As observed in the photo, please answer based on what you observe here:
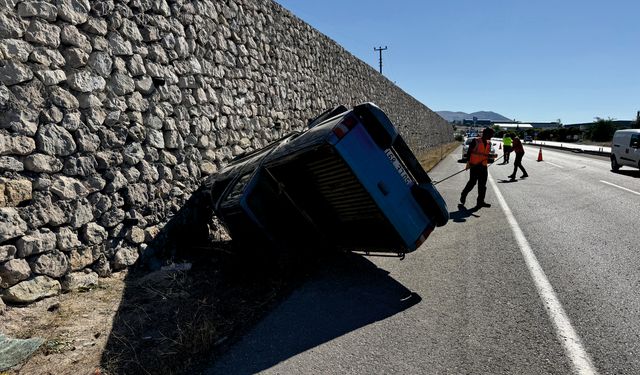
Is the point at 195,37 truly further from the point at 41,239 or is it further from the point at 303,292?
the point at 303,292

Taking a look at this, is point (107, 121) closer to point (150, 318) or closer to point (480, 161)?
point (150, 318)

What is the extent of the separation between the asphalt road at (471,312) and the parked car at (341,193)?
63 cm

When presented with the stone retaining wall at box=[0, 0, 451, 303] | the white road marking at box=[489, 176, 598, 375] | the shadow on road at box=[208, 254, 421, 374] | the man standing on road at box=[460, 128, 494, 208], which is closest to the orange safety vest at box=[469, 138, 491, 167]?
the man standing on road at box=[460, 128, 494, 208]

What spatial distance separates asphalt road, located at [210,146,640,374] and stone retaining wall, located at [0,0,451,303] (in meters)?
2.60

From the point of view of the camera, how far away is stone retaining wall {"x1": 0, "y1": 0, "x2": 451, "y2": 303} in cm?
478

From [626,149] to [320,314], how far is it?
19570mm

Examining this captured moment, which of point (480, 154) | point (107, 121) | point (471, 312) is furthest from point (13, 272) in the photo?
point (480, 154)

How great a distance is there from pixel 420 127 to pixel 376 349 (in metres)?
37.1

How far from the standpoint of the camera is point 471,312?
14.9 ft

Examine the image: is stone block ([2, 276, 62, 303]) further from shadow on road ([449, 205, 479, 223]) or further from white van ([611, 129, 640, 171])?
white van ([611, 129, 640, 171])

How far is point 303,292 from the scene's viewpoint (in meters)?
5.35

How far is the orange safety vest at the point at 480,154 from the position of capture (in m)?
10.8

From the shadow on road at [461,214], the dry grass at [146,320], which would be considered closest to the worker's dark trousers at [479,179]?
the shadow on road at [461,214]

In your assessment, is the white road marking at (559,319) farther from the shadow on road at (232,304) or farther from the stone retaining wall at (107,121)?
the stone retaining wall at (107,121)
